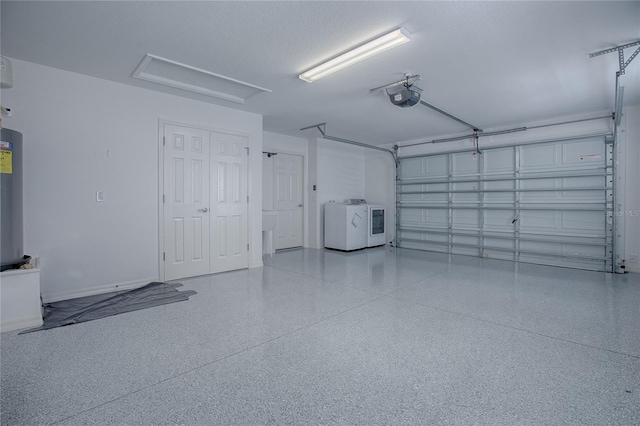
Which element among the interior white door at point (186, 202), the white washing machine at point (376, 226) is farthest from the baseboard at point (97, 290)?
the white washing machine at point (376, 226)

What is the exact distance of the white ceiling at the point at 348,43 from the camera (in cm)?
236

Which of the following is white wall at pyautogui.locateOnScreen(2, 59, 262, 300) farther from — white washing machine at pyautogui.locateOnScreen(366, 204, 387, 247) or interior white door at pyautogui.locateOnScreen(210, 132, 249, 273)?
white washing machine at pyautogui.locateOnScreen(366, 204, 387, 247)

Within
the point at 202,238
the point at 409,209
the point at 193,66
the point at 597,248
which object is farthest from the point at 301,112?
the point at 597,248

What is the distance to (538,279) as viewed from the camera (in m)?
4.41

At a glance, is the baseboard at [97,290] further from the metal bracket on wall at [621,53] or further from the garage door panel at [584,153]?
the garage door panel at [584,153]

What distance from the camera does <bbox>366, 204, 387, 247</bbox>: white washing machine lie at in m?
7.25

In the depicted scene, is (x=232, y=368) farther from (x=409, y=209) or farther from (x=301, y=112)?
(x=409, y=209)

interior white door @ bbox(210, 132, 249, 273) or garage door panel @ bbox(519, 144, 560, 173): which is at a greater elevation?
garage door panel @ bbox(519, 144, 560, 173)

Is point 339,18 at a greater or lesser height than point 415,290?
greater

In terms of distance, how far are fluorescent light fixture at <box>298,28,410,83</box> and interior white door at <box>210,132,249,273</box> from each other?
5.99 ft

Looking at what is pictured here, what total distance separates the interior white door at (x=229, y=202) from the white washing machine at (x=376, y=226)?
3214 mm

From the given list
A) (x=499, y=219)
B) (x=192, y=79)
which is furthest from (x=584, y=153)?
(x=192, y=79)

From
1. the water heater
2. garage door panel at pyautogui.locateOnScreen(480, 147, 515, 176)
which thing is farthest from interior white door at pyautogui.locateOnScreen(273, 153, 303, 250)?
the water heater

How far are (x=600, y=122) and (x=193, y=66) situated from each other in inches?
244
